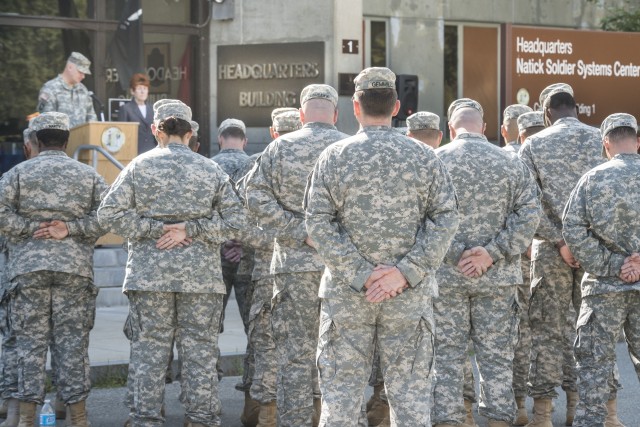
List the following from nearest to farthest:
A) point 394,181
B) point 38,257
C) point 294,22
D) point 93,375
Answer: point 394,181 → point 38,257 → point 93,375 → point 294,22

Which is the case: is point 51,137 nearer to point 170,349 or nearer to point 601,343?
point 170,349

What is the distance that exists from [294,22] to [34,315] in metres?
11.4

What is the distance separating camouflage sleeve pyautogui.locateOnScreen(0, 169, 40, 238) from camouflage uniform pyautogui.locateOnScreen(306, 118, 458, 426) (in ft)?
10.1

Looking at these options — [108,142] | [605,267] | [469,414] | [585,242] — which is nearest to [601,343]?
[605,267]

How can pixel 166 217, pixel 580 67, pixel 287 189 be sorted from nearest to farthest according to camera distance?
pixel 166 217 → pixel 287 189 → pixel 580 67

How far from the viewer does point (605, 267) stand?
28.7 ft

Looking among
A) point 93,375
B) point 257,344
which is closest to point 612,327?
point 257,344

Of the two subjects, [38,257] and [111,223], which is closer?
[111,223]

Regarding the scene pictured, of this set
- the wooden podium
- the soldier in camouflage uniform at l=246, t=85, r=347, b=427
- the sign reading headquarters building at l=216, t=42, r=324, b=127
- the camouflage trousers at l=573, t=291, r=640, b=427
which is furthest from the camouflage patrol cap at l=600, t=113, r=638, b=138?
the sign reading headquarters building at l=216, t=42, r=324, b=127

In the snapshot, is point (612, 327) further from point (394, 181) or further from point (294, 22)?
point (294, 22)

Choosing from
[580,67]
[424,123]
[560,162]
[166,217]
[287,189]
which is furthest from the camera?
[580,67]

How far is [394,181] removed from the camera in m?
7.10

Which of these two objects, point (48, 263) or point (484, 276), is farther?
point (48, 263)

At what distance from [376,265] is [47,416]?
3107mm
